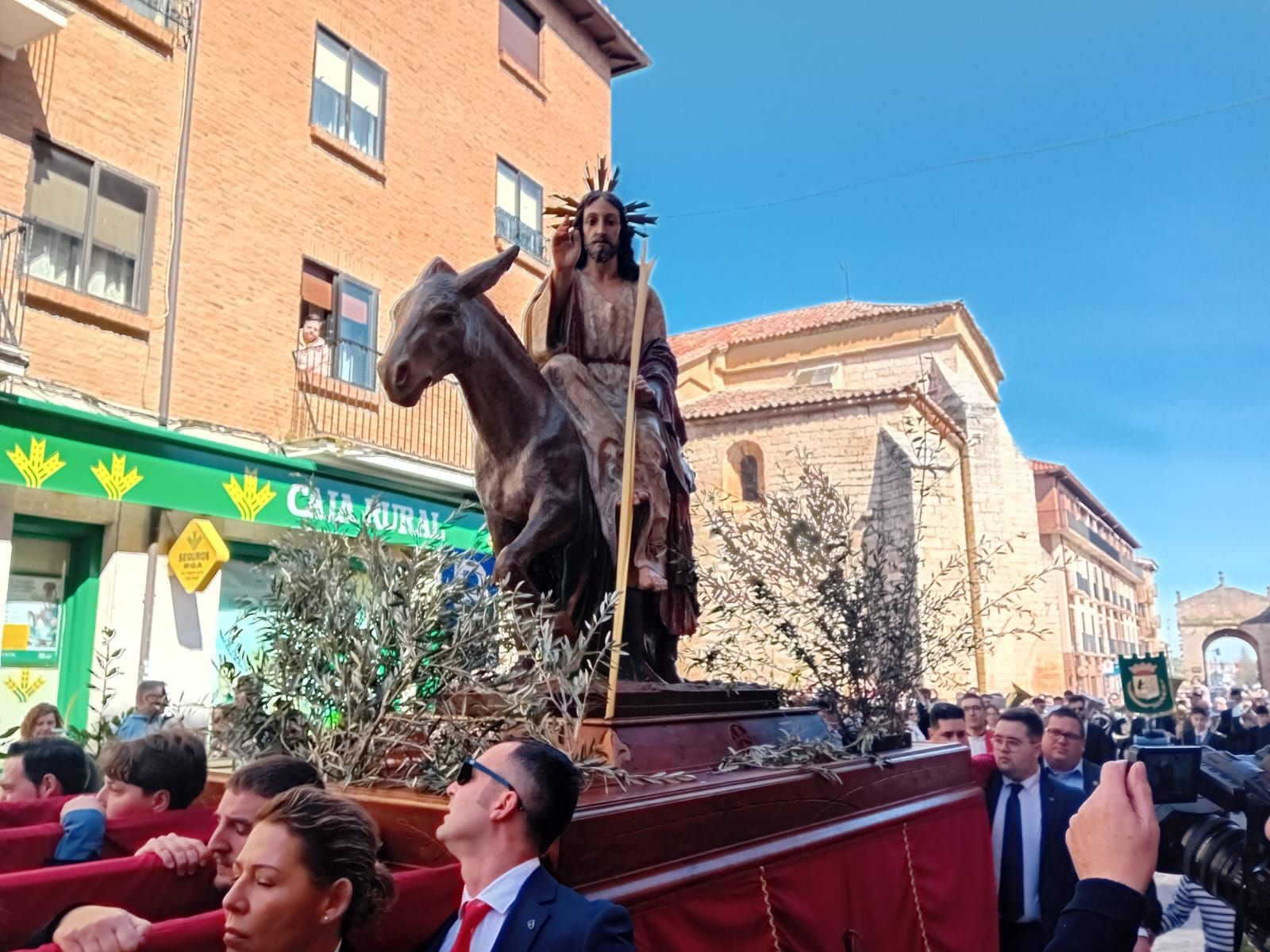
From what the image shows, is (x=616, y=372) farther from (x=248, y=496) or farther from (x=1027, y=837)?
(x=248, y=496)

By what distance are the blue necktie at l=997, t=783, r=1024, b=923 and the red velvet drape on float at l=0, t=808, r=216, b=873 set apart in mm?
3606

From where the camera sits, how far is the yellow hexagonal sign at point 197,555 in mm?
10125

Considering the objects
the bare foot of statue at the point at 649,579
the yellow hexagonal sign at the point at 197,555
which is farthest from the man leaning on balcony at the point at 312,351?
the bare foot of statue at the point at 649,579

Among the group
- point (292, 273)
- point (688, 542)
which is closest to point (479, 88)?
point (292, 273)

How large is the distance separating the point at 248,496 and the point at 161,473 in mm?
1041

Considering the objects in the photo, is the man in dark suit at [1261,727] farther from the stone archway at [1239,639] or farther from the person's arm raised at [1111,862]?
the stone archway at [1239,639]

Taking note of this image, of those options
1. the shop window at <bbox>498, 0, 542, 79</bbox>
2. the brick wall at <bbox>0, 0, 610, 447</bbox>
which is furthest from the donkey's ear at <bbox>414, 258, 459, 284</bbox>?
the shop window at <bbox>498, 0, 542, 79</bbox>

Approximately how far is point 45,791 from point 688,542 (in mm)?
2656

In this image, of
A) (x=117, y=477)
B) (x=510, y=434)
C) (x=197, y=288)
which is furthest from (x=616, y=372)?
(x=197, y=288)

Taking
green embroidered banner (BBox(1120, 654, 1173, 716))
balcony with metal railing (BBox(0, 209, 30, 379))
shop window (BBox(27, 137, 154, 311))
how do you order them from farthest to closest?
shop window (BBox(27, 137, 154, 311))
balcony with metal railing (BBox(0, 209, 30, 379))
green embroidered banner (BBox(1120, 654, 1173, 716))

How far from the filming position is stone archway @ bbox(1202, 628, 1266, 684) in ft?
195

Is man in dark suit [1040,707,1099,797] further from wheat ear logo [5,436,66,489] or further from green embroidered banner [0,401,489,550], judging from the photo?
wheat ear logo [5,436,66,489]

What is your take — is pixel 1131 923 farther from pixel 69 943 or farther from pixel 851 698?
pixel 851 698

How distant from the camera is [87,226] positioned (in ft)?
33.9
